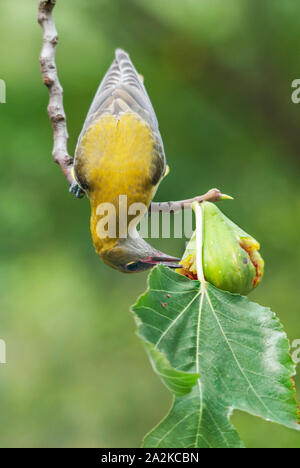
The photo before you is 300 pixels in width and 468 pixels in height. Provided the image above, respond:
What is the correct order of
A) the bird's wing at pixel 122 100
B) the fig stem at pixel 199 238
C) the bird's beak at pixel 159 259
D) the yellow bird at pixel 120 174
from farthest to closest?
the bird's wing at pixel 122 100 < the yellow bird at pixel 120 174 < the bird's beak at pixel 159 259 < the fig stem at pixel 199 238

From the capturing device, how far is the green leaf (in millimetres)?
1571

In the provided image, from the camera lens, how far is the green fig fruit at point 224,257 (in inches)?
74.8

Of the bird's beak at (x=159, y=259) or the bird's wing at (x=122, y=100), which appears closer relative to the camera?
the bird's beak at (x=159, y=259)

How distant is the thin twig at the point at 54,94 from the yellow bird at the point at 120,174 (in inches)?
3.0

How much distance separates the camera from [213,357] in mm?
1699

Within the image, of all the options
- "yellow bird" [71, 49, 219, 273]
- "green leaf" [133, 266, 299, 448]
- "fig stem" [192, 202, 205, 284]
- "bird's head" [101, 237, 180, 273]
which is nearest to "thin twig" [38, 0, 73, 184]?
"yellow bird" [71, 49, 219, 273]

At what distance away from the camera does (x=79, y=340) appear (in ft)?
18.3

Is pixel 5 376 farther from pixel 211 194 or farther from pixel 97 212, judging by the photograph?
pixel 211 194

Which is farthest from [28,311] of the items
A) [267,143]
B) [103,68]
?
[267,143]

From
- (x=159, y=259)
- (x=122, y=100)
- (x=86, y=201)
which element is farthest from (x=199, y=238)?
(x=86, y=201)

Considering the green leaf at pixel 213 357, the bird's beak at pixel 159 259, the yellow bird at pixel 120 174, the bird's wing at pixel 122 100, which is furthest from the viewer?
the bird's wing at pixel 122 100

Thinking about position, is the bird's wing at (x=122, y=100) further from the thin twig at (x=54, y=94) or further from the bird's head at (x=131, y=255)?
the bird's head at (x=131, y=255)

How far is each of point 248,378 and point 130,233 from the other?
3.92 feet

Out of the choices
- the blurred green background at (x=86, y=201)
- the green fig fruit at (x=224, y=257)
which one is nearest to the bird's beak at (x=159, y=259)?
the green fig fruit at (x=224, y=257)
